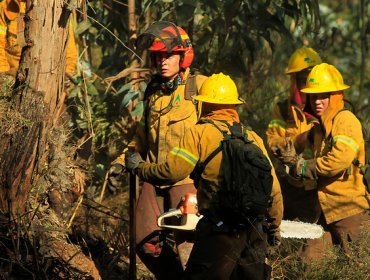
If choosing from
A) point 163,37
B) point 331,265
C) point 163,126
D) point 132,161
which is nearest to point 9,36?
point 163,37

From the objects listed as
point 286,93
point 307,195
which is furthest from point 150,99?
point 286,93

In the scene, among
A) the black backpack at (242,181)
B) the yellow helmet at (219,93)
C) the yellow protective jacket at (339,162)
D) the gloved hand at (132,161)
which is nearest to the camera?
the black backpack at (242,181)

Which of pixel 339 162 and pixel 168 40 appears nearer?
pixel 168 40

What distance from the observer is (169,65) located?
8.07 meters

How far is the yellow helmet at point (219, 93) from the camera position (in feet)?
22.7

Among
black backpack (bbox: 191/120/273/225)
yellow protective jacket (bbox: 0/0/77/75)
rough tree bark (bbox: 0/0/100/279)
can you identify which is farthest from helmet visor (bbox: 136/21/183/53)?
black backpack (bbox: 191/120/273/225)

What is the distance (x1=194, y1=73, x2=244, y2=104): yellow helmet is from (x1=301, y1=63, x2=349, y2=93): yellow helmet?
5.43ft

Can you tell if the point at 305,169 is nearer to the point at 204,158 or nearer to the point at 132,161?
the point at 132,161

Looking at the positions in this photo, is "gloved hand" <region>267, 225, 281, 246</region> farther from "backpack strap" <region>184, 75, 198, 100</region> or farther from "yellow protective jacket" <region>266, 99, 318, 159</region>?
"yellow protective jacket" <region>266, 99, 318, 159</region>

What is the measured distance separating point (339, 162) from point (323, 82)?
2.64ft

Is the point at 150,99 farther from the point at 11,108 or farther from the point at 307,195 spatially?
the point at 307,195

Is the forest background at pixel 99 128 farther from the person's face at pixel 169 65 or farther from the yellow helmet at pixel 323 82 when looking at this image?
the yellow helmet at pixel 323 82

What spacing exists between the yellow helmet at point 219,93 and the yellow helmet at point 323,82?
1654 mm

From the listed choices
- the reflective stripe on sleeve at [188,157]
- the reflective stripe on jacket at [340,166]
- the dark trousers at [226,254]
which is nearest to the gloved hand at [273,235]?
the dark trousers at [226,254]
